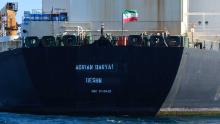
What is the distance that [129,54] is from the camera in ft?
112

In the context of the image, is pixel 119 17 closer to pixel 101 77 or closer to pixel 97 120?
pixel 101 77

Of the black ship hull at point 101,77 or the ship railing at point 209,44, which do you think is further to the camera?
the ship railing at point 209,44

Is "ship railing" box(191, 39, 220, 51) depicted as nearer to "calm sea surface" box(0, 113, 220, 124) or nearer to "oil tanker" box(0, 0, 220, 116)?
"oil tanker" box(0, 0, 220, 116)

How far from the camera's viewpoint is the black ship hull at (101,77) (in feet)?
112

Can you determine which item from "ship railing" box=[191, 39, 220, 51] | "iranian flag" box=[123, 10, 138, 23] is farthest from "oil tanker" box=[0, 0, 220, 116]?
"ship railing" box=[191, 39, 220, 51]

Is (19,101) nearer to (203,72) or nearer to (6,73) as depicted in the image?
(6,73)

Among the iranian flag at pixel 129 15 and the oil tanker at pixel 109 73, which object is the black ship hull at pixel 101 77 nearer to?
the oil tanker at pixel 109 73

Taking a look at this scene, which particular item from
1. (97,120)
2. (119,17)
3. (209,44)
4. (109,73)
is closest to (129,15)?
(119,17)

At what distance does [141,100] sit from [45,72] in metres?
4.40

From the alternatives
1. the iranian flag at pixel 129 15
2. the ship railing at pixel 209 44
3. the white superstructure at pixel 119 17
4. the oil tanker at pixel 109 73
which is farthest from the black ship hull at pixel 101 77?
the white superstructure at pixel 119 17

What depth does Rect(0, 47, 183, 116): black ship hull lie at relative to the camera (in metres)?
34.3

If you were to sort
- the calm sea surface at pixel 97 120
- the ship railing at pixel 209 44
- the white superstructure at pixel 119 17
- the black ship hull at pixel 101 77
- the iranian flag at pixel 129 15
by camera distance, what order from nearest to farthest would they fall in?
the calm sea surface at pixel 97 120 < the black ship hull at pixel 101 77 < the iranian flag at pixel 129 15 < the ship railing at pixel 209 44 < the white superstructure at pixel 119 17

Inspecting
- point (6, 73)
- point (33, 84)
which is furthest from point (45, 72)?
point (6, 73)

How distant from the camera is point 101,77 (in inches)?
1348
